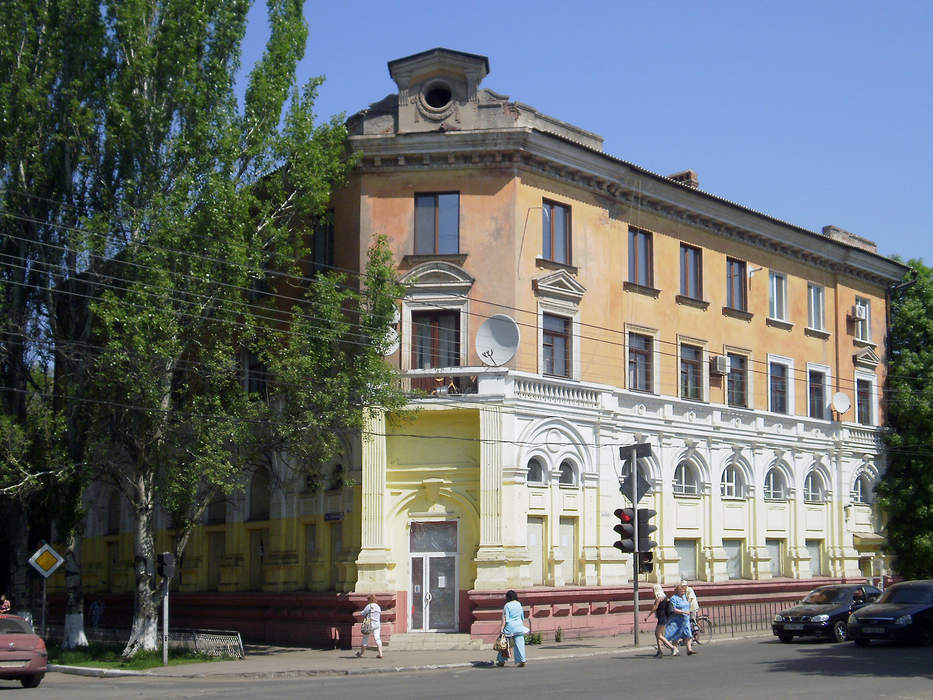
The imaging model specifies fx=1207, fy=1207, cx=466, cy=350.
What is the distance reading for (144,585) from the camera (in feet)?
96.6

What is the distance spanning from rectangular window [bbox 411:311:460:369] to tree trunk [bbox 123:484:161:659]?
7.56 m

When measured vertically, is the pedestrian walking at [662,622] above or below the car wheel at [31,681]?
above

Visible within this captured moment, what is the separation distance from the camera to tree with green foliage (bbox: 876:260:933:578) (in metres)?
41.9

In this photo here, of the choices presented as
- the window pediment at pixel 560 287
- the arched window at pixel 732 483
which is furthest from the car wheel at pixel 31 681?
the arched window at pixel 732 483

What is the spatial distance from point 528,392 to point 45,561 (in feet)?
41.3

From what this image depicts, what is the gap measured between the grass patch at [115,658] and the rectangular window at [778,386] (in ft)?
66.1

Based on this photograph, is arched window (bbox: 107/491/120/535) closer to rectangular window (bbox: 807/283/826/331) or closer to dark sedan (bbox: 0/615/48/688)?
dark sedan (bbox: 0/615/48/688)

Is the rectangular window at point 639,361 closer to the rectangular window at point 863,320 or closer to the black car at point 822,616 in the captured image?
the black car at point 822,616

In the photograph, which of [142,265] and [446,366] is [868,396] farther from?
[142,265]

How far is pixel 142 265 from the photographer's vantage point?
28203mm

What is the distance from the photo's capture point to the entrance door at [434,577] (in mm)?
30672

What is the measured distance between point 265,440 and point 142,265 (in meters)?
5.13

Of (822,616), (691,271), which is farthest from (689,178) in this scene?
(822,616)

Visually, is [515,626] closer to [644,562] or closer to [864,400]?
[644,562]
